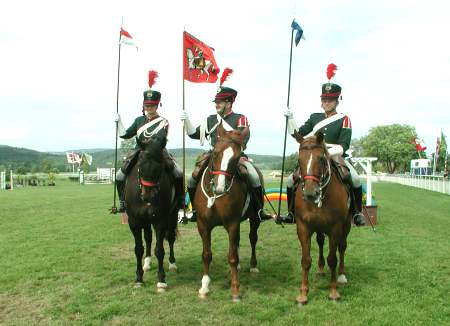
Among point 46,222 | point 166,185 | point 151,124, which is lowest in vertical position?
point 46,222

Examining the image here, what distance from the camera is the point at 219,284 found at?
8.27 meters

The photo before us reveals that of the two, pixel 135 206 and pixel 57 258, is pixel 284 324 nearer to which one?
pixel 135 206

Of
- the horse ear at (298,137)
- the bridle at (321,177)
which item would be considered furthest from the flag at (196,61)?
the bridle at (321,177)

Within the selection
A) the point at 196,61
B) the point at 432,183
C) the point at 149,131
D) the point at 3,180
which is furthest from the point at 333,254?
the point at 3,180

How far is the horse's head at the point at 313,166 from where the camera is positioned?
6.48 m

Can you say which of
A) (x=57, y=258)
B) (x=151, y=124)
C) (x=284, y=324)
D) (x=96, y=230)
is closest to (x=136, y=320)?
(x=284, y=324)

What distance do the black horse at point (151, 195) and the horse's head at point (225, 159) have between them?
3.41 ft

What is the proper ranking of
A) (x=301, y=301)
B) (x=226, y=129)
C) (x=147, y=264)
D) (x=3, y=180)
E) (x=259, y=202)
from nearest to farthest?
(x=301, y=301) < (x=226, y=129) < (x=259, y=202) < (x=147, y=264) < (x=3, y=180)

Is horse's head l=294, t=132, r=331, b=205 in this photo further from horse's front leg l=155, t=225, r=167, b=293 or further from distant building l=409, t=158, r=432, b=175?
distant building l=409, t=158, r=432, b=175

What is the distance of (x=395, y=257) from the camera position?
414 inches

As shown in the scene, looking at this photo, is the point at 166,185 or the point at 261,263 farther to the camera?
the point at 261,263

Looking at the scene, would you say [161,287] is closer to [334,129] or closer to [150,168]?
[150,168]

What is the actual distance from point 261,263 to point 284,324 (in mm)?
3875

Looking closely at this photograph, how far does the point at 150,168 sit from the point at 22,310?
304 cm
